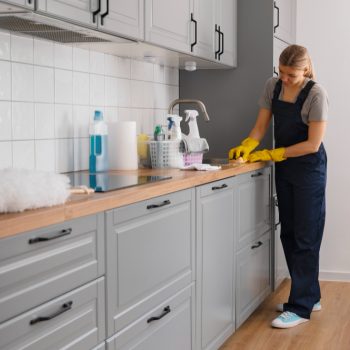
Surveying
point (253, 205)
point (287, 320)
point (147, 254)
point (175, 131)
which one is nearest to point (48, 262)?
point (147, 254)

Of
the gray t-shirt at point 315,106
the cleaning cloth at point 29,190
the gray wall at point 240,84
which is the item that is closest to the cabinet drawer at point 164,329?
the cleaning cloth at point 29,190

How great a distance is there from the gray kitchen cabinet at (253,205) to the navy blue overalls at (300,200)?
0.11 m

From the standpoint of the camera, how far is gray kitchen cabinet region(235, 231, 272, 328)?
131 inches

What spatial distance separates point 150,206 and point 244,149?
4.77ft

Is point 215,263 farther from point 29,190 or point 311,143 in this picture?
point 29,190

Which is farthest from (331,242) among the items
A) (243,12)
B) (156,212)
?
(156,212)

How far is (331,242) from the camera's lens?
178 inches

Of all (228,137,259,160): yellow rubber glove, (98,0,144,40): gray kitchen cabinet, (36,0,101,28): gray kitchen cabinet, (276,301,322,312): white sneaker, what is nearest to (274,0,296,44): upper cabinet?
(228,137,259,160): yellow rubber glove

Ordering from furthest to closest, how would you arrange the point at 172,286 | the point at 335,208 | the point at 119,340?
the point at 335,208
the point at 172,286
the point at 119,340

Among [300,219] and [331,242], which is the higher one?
[300,219]

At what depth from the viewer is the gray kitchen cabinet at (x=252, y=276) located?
334cm

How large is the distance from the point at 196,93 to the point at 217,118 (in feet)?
0.67

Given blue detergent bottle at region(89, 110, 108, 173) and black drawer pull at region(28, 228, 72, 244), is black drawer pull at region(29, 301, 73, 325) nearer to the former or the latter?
black drawer pull at region(28, 228, 72, 244)

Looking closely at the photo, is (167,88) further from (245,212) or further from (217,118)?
(245,212)
